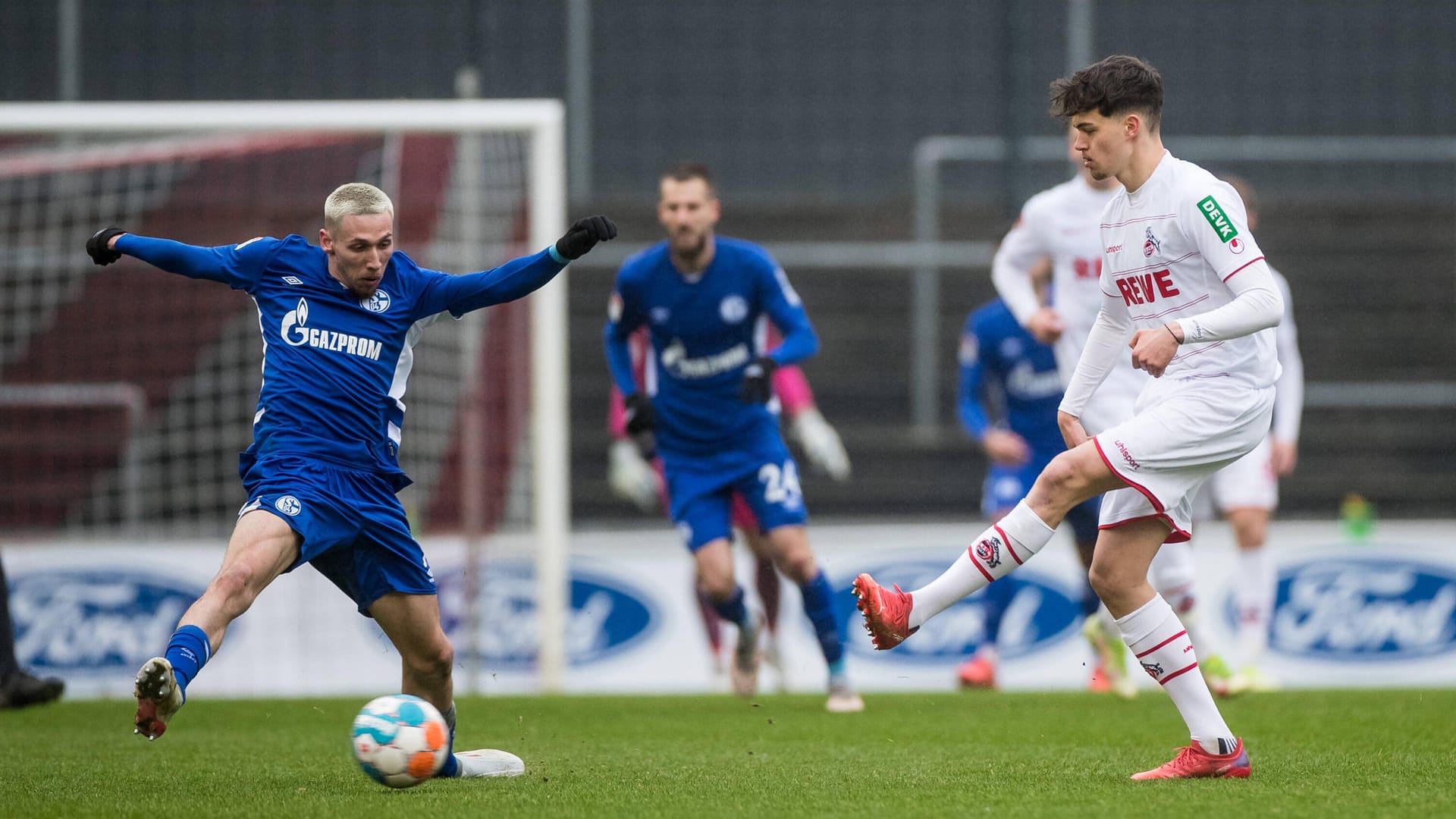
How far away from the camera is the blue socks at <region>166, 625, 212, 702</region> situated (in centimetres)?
428

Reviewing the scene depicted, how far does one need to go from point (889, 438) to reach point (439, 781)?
7847 millimetres

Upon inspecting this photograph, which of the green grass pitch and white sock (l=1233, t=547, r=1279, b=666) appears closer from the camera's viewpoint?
the green grass pitch

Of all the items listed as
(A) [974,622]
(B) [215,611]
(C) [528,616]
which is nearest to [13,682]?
(B) [215,611]

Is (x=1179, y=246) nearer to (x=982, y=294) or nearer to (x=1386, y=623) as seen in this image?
(x=1386, y=623)

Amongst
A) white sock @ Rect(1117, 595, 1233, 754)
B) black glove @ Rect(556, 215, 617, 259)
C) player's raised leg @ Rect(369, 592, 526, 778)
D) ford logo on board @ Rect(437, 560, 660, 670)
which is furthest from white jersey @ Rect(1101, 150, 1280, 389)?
ford logo on board @ Rect(437, 560, 660, 670)

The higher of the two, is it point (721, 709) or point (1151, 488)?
point (1151, 488)

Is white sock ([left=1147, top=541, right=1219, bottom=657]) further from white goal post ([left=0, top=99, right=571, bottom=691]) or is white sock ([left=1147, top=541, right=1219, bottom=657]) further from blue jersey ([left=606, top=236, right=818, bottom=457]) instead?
white goal post ([left=0, top=99, right=571, bottom=691])

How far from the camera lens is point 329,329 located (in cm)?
505

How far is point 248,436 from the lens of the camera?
35.8ft

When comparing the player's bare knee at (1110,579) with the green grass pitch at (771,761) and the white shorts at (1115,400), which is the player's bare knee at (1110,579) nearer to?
the green grass pitch at (771,761)

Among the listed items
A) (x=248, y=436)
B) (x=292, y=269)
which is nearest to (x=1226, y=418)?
(x=292, y=269)

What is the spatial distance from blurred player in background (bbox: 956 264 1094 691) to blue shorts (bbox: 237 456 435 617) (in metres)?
4.61

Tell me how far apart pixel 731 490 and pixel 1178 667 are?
10.7 ft

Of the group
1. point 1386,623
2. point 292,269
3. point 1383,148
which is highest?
point 1383,148
